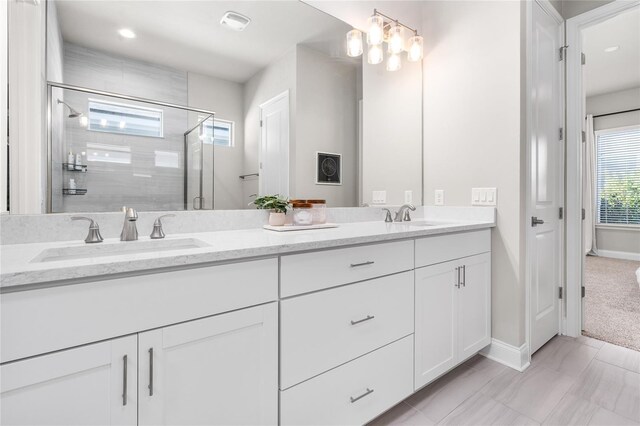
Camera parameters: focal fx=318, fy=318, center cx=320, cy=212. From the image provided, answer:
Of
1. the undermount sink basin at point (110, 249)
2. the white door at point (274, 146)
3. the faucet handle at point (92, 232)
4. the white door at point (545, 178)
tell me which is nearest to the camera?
the undermount sink basin at point (110, 249)

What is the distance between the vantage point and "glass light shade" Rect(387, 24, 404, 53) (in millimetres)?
2189

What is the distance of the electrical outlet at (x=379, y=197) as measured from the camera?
7.18 ft

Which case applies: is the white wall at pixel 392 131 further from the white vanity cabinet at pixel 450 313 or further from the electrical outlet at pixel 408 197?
the white vanity cabinet at pixel 450 313

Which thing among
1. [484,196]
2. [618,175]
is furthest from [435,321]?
[618,175]

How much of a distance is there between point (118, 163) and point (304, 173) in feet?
3.00

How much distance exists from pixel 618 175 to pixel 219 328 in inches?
266

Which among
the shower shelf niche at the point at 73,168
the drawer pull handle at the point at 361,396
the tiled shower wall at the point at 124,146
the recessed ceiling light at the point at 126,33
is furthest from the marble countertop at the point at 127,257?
the recessed ceiling light at the point at 126,33

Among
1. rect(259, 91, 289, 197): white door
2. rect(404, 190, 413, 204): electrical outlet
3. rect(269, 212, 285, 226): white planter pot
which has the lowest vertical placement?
rect(269, 212, 285, 226): white planter pot

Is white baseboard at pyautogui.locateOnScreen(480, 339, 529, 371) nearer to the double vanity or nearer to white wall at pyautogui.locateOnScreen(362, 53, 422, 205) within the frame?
the double vanity

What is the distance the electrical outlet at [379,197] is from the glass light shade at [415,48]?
0.99m

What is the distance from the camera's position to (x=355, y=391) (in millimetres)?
1275

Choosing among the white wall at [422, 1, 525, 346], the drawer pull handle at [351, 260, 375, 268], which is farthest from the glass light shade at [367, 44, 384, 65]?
the drawer pull handle at [351, 260, 375, 268]

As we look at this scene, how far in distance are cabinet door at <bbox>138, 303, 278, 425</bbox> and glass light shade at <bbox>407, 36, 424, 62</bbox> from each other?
2.05 m

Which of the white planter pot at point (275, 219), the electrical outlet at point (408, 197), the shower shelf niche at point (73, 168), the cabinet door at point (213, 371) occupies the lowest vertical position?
the cabinet door at point (213, 371)
